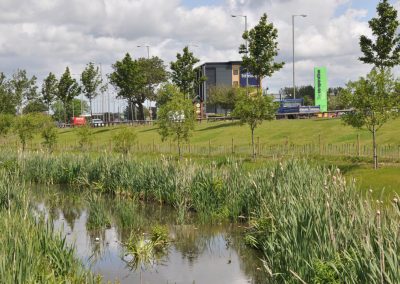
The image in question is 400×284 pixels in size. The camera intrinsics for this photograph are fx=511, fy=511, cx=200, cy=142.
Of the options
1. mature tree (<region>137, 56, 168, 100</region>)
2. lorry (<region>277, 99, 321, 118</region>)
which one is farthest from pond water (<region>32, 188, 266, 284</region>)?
mature tree (<region>137, 56, 168, 100</region>)

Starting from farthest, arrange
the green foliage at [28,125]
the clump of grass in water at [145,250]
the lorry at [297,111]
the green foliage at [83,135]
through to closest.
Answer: the lorry at [297,111], the green foliage at [28,125], the green foliage at [83,135], the clump of grass in water at [145,250]

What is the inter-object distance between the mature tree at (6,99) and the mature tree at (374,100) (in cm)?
5465

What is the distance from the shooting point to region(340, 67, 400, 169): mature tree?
22.7 meters

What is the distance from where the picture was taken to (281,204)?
36.3ft

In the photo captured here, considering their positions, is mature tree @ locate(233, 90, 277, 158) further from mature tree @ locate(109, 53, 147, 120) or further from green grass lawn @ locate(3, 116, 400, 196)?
mature tree @ locate(109, 53, 147, 120)

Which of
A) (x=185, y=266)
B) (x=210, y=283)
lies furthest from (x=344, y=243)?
(x=185, y=266)

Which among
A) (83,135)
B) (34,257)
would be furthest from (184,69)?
(34,257)

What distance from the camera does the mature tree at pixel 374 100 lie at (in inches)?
893

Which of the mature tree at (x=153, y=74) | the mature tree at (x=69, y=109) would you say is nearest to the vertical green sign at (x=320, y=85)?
the mature tree at (x=153, y=74)

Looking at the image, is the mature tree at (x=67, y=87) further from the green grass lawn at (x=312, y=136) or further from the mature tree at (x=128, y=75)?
the green grass lawn at (x=312, y=136)

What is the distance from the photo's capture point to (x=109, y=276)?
1167 cm

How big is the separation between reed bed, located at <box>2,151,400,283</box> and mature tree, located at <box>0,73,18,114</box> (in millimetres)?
37870

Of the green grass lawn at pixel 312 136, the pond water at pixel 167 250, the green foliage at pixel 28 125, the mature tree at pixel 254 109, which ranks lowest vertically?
the pond water at pixel 167 250

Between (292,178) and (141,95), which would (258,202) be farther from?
(141,95)
